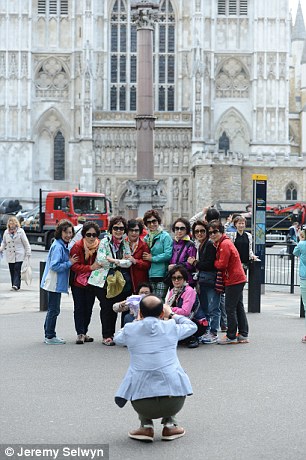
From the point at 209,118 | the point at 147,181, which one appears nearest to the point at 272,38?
the point at 209,118

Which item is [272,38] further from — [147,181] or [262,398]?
[262,398]

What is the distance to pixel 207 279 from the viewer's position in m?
11.5

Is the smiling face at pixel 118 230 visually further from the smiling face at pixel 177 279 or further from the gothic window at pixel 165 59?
the gothic window at pixel 165 59

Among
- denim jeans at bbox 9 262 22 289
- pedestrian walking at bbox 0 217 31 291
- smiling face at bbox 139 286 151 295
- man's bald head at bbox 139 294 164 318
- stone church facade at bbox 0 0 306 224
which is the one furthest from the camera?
stone church facade at bbox 0 0 306 224

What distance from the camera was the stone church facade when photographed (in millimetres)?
55906

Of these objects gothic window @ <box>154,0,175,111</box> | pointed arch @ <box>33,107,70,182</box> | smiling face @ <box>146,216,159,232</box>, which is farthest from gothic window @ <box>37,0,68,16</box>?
smiling face @ <box>146,216,159,232</box>

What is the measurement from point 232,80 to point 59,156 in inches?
464

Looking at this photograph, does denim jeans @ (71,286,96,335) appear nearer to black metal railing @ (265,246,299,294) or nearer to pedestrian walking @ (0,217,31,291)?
pedestrian walking @ (0,217,31,291)

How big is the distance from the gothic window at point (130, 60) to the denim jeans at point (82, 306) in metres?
46.5

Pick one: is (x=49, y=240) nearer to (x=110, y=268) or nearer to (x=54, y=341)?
(x=54, y=341)

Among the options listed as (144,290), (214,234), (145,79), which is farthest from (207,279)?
(145,79)

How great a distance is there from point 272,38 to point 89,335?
47.1m

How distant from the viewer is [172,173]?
5600 centimetres

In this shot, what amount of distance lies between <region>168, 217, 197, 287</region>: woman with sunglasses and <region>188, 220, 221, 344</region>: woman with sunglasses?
8 cm
